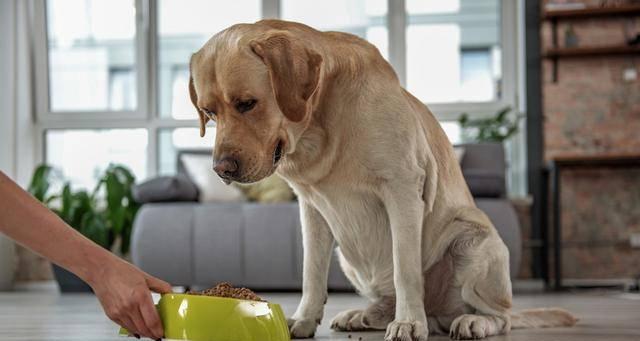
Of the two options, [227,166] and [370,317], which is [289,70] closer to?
[227,166]

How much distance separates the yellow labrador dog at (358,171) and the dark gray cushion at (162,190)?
284 cm

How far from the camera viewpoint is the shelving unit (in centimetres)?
579

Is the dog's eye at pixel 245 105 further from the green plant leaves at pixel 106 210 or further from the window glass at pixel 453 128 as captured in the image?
the window glass at pixel 453 128

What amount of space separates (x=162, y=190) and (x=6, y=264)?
1.78 meters

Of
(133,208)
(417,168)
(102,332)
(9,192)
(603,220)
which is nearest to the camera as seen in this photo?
(9,192)

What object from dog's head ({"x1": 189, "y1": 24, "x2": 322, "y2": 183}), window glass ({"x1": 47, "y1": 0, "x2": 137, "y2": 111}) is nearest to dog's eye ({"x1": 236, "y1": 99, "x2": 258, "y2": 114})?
dog's head ({"x1": 189, "y1": 24, "x2": 322, "y2": 183})

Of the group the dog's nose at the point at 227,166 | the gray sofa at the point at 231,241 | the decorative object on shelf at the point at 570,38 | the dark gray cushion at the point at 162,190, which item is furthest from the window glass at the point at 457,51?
the dog's nose at the point at 227,166

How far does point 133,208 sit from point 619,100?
3.53 m

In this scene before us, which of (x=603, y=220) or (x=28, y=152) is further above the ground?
(x=28, y=152)

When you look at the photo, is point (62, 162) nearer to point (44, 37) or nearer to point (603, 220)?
point (44, 37)

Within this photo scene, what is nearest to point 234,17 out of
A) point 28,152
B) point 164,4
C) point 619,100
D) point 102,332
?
point 164,4

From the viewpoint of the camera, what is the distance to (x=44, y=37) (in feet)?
21.3

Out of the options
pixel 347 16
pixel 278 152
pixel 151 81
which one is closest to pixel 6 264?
pixel 151 81

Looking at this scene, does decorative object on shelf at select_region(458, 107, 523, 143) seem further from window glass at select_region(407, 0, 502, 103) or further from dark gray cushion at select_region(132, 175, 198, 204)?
dark gray cushion at select_region(132, 175, 198, 204)
